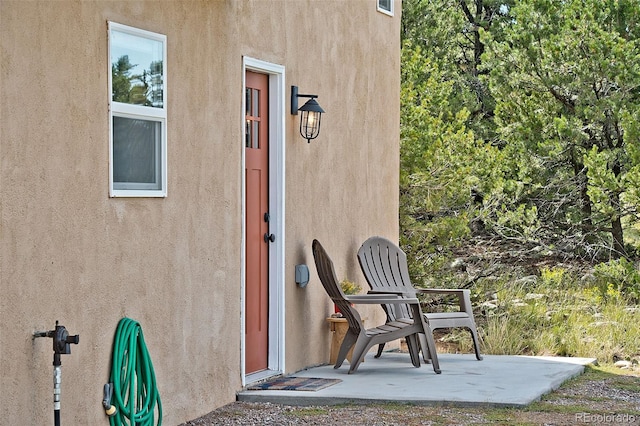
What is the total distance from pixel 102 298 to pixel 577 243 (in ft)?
36.3

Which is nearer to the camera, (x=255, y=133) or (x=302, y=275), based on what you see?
(x=255, y=133)

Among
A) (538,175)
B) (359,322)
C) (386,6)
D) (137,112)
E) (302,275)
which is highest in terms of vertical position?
Answer: (386,6)

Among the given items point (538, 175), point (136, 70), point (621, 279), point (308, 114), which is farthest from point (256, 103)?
point (538, 175)

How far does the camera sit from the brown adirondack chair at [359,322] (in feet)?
25.7

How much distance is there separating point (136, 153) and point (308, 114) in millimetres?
2496

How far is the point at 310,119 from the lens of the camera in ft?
26.6

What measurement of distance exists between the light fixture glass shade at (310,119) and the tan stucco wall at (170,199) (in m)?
0.09

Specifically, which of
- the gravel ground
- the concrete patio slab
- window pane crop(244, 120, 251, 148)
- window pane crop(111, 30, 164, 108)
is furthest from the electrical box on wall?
window pane crop(111, 30, 164, 108)

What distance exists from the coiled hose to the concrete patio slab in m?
1.41

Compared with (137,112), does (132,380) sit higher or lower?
lower

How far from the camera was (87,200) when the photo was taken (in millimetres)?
5316

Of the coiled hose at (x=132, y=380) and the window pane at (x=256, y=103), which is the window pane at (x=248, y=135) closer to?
the window pane at (x=256, y=103)

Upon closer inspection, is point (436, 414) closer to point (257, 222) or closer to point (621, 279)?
point (257, 222)

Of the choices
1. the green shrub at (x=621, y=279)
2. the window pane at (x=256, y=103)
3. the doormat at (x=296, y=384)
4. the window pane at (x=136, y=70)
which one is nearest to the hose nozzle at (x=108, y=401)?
the window pane at (x=136, y=70)
